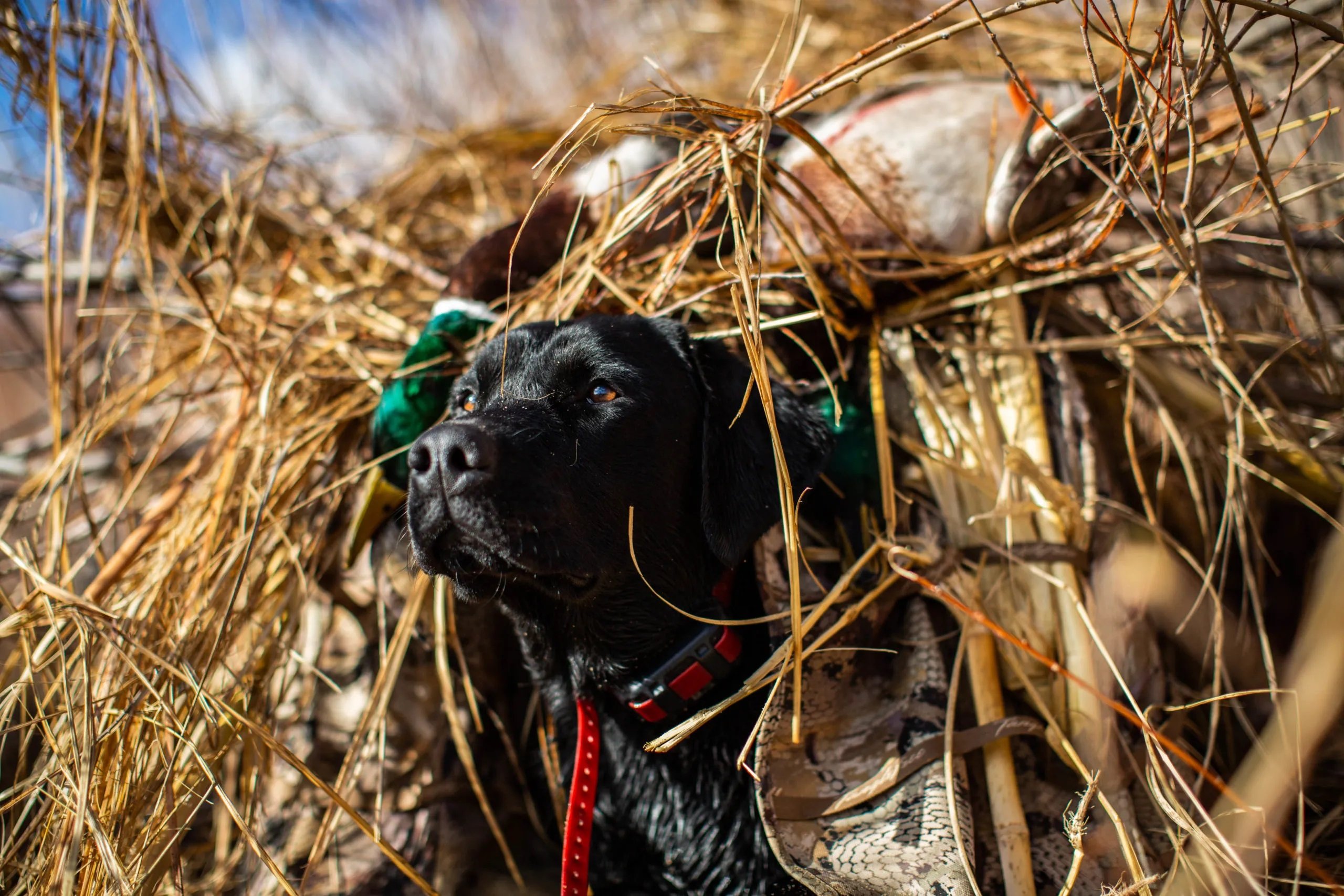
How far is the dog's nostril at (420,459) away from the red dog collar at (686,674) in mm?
625

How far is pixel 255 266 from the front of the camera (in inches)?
120

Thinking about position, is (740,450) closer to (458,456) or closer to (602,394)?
(602,394)

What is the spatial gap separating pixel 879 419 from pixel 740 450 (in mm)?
441

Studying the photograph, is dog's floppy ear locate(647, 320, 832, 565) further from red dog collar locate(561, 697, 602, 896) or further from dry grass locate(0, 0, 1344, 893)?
red dog collar locate(561, 697, 602, 896)

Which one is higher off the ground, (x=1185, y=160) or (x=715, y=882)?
(x=1185, y=160)

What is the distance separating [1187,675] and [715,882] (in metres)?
1.28

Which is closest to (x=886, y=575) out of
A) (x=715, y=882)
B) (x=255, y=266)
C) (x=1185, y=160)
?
(x=715, y=882)

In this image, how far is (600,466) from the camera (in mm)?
1533

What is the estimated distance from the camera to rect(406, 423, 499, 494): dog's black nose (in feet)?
4.43

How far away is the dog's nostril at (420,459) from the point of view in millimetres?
1400

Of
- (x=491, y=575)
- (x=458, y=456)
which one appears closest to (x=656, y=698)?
(x=491, y=575)

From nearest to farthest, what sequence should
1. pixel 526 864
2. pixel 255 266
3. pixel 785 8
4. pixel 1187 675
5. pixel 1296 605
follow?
pixel 1187 675 < pixel 526 864 < pixel 1296 605 < pixel 255 266 < pixel 785 8

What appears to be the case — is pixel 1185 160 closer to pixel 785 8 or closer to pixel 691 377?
pixel 691 377

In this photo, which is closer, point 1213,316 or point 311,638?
point 1213,316
